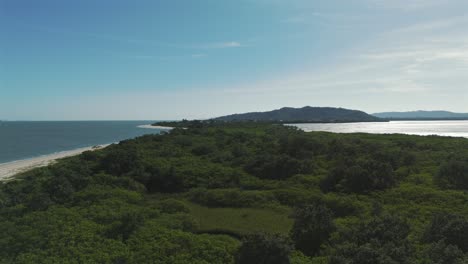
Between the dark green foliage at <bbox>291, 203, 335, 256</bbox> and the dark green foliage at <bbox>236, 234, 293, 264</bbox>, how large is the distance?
3.28m

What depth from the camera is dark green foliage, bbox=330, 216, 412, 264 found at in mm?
13094

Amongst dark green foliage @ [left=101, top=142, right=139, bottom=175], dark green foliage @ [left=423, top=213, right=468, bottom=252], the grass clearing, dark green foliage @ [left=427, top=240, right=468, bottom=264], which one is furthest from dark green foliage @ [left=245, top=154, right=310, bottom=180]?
dark green foliage @ [left=427, top=240, right=468, bottom=264]

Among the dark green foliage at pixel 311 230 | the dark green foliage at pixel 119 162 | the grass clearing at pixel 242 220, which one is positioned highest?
the dark green foliage at pixel 119 162

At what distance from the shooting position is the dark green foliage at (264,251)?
573 inches

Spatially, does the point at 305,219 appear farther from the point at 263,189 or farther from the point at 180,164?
the point at 180,164

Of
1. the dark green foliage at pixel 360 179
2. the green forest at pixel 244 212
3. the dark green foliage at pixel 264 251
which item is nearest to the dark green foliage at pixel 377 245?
the green forest at pixel 244 212

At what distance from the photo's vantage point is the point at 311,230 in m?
18.1

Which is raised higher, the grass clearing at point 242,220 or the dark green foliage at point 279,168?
the dark green foliage at point 279,168

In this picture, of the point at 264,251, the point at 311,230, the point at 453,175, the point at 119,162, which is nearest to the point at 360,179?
the point at 453,175

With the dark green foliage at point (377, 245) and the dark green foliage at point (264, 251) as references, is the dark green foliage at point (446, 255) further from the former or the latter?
the dark green foliage at point (264, 251)

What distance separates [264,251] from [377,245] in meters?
4.69

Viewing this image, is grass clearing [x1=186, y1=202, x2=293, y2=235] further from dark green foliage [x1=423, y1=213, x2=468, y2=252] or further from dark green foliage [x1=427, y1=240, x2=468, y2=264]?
dark green foliage [x1=427, y1=240, x2=468, y2=264]

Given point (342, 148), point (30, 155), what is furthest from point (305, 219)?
point (30, 155)

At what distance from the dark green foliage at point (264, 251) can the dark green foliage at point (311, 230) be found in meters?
3.28
